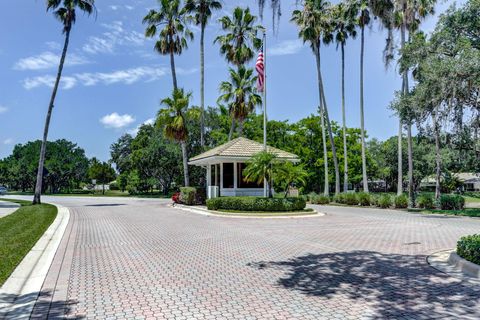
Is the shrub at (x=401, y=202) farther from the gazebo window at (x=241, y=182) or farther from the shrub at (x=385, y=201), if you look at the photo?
the gazebo window at (x=241, y=182)

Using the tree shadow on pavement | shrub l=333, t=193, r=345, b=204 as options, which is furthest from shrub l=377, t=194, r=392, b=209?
the tree shadow on pavement

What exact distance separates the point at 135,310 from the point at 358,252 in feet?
19.5

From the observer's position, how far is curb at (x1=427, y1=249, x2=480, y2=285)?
Result: 679 centimetres

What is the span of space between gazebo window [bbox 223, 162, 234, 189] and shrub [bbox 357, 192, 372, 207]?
409 inches

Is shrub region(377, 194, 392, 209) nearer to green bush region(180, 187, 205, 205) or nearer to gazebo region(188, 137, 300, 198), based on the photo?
gazebo region(188, 137, 300, 198)

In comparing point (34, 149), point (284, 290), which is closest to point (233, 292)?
point (284, 290)

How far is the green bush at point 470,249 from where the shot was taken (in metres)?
7.29

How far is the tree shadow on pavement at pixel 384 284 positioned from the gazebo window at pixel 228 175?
17641 mm

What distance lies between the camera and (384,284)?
253 inches

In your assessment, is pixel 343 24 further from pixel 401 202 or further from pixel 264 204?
pixel 264 204

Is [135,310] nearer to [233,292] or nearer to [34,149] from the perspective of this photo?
[233,292]

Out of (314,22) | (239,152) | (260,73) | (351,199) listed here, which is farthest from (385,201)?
(314,22)

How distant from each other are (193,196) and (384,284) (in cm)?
2255

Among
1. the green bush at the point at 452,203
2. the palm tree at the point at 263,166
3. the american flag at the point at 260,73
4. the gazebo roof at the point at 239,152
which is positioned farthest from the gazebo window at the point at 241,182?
the green bush at the point at 452,203
